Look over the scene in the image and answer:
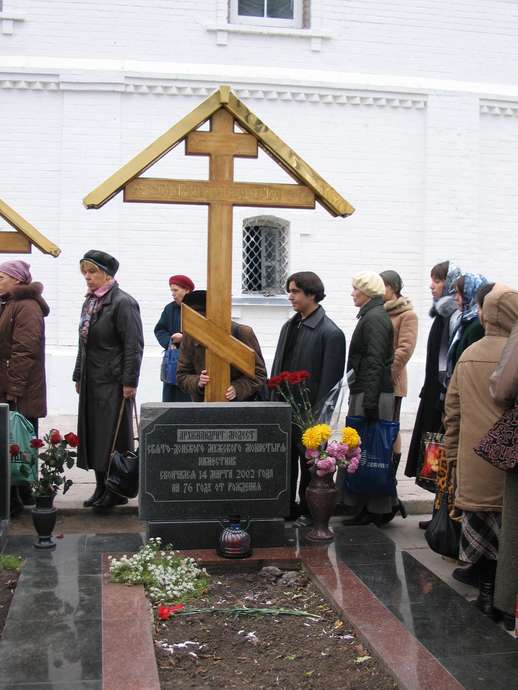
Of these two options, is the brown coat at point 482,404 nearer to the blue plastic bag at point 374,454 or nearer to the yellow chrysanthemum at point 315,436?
the yellow chrysanthemum at point 315,436

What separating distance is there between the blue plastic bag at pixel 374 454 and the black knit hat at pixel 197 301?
1310 mm

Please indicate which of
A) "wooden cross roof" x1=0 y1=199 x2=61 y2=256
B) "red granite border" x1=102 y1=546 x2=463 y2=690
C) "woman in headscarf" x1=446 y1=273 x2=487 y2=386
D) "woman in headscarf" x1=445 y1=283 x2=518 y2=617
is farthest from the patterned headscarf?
"wooden cross roof" x1=0 y1=199 x2=61 y2=256

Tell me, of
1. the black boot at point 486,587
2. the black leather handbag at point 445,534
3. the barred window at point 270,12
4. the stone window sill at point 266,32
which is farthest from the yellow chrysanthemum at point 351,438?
the barred window at point 270,12

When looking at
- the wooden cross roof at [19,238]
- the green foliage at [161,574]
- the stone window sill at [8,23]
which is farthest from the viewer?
the stone window sill at [8,23]

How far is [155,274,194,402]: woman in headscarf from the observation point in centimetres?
809

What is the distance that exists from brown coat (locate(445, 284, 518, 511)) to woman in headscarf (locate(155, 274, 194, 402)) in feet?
12.0

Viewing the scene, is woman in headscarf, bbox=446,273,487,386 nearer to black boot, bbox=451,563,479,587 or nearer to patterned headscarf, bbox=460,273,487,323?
patterned headscarf, bbox=460,273,487,323

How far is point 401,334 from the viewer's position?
7.02 metres

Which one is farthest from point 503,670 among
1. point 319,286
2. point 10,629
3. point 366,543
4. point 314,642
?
point 319,286

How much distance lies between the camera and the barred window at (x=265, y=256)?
1155 centimetres

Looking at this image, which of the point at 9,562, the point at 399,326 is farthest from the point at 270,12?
the point at 9,562

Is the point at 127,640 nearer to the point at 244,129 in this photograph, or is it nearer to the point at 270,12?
the point at 244,129

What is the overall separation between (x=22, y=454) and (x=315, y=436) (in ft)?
6.98

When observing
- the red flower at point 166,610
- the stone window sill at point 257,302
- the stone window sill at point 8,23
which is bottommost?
the red flower at point 166,610
